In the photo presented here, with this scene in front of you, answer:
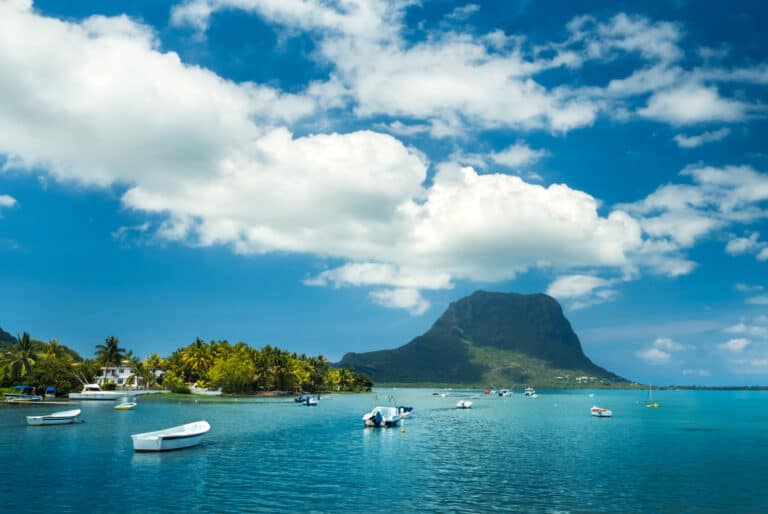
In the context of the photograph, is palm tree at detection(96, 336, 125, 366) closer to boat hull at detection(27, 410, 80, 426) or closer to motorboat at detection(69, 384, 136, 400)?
motorboat at detection(69, 384, 136, 400)

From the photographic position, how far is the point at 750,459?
67.0 m

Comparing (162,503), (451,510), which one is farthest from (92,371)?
(451,510)

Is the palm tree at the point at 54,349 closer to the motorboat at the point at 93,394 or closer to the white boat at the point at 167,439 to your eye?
the motorboat at the point at 93,394

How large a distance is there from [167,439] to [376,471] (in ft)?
81.5

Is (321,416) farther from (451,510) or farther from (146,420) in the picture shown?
(451,510)

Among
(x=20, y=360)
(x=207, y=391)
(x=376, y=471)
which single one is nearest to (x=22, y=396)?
(x=20, y=360)

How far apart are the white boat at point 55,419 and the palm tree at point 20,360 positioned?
69.0 m

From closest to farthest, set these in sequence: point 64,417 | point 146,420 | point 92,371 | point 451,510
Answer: point 451,510, point 64,417, point 146,420, point 92,371

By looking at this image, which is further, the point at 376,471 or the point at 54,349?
the point at 54,349

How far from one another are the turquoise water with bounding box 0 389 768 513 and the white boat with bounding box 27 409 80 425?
2.32 meters

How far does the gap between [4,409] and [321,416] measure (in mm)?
67044

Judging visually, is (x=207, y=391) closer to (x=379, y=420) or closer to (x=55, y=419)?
(x=55, y=419)

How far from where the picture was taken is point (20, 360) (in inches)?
5915

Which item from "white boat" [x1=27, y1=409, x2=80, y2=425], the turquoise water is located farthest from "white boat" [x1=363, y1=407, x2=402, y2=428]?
"white boat" [x1=27, y1=409, x2=80, y2=425]
